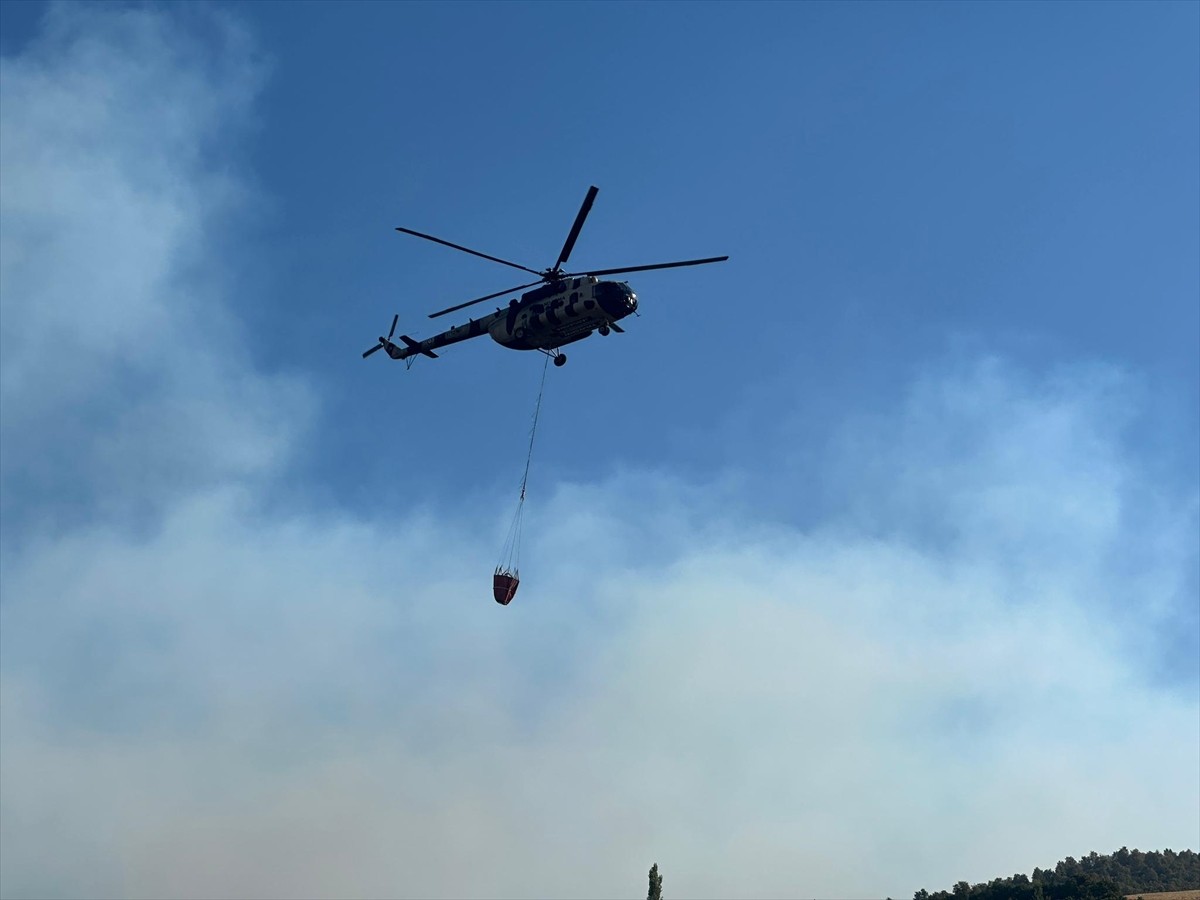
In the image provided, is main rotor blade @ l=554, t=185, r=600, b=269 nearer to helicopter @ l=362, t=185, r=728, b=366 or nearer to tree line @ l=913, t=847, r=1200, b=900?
helicopter @ l=362, t=185, r=728, b=366

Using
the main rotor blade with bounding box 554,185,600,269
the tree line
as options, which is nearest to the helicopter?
the main rotor blade with bounding box 554,185,600,269

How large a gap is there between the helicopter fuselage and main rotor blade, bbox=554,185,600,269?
5.57ft

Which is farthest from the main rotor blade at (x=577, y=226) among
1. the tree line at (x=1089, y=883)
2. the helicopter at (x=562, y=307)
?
the tree line at (x=1089, y=883)

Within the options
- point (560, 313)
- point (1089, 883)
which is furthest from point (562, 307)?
point (1089, 883)

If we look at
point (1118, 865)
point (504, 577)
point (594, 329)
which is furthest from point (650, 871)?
point (1118, 865)

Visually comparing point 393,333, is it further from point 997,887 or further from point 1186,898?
point 1186,898

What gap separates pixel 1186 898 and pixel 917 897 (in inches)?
1712

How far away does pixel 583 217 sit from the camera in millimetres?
55281

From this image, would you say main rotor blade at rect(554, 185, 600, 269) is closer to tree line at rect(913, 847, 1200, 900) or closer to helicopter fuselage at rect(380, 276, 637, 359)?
helicopter fuselage at rect(380, 276, 637, 359)

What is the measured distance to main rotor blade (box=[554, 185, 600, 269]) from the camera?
53719mm

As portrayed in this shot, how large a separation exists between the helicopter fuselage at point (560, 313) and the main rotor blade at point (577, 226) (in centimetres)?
170

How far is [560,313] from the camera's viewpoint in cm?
5609

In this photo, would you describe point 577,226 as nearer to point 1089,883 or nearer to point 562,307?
point 562,307

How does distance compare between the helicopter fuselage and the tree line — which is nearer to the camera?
the helicopter fuselage
